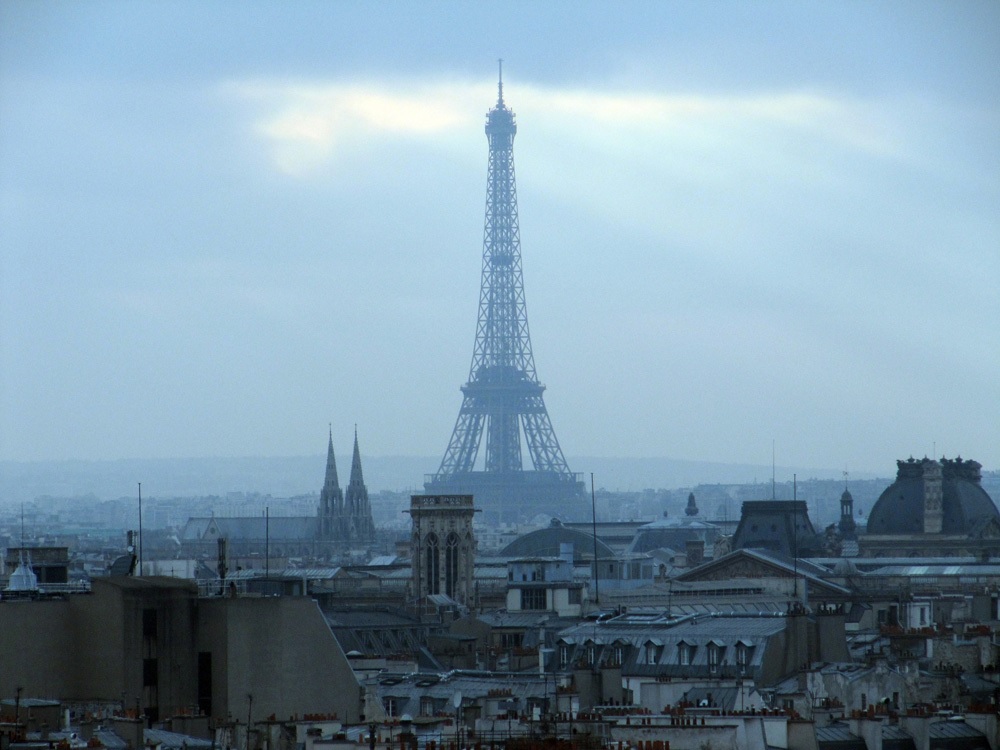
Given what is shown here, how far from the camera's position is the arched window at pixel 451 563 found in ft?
402

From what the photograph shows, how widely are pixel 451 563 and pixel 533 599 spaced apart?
24.3 meters

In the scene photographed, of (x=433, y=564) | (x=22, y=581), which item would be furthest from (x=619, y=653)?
(x=433, y=564)

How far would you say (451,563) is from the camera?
123938mm

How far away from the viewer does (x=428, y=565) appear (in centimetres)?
12406

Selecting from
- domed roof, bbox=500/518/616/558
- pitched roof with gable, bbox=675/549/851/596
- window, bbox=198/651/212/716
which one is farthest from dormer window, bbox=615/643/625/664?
domed roof, bbox=500/518/616/558

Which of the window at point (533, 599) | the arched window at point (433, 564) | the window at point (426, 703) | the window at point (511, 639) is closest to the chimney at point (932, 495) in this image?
the arched window at point (433, 564)

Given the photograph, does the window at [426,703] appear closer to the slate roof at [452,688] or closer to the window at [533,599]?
the slate roof at [452,688]

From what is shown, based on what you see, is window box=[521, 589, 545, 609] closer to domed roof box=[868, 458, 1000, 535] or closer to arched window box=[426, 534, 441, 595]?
arched window box=[426, 534, 441, 595]

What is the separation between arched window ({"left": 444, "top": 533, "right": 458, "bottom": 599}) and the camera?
122 metres

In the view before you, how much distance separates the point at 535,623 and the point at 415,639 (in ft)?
14.3

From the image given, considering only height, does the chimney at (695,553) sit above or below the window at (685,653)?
above

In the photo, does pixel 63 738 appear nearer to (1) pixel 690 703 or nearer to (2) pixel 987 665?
(1) pixel 690 703

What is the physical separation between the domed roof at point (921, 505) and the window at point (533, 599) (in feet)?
220

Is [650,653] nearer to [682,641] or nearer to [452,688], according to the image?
[682,641]
